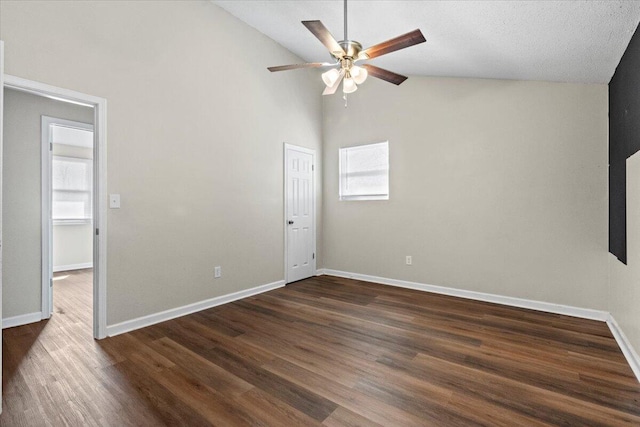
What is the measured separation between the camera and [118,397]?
1.96 m

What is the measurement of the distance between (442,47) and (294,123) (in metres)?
2.40

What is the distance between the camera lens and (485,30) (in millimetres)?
2621

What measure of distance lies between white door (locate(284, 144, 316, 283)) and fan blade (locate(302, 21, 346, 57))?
94.0 inches

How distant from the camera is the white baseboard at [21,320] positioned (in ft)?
10.2

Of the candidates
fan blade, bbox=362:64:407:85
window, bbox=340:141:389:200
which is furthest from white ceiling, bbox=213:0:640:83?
window, bbox=340:141:389:200

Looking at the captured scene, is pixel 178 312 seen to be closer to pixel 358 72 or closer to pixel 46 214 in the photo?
pixel 46 214

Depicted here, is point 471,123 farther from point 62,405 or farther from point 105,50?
point 62,405

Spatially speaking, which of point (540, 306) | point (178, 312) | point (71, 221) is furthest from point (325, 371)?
point (71, 221)

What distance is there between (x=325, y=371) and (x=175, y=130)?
287cm

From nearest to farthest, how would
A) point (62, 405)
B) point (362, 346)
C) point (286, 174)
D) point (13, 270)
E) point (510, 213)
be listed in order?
point (62, 405)
point (362, 346)
point (13, 270)
point (510, 213)
point (286, 174)

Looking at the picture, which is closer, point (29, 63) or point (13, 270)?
point (29, 63)

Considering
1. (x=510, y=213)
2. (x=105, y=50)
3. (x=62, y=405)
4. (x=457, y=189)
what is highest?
(x=105, y=50)

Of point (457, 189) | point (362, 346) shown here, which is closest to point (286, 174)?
point (457, 189)

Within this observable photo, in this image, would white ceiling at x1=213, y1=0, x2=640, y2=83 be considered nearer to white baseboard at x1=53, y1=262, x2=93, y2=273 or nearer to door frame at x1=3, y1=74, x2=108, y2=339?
door frame at x1=3, y1=74, x2=108, y2=339
